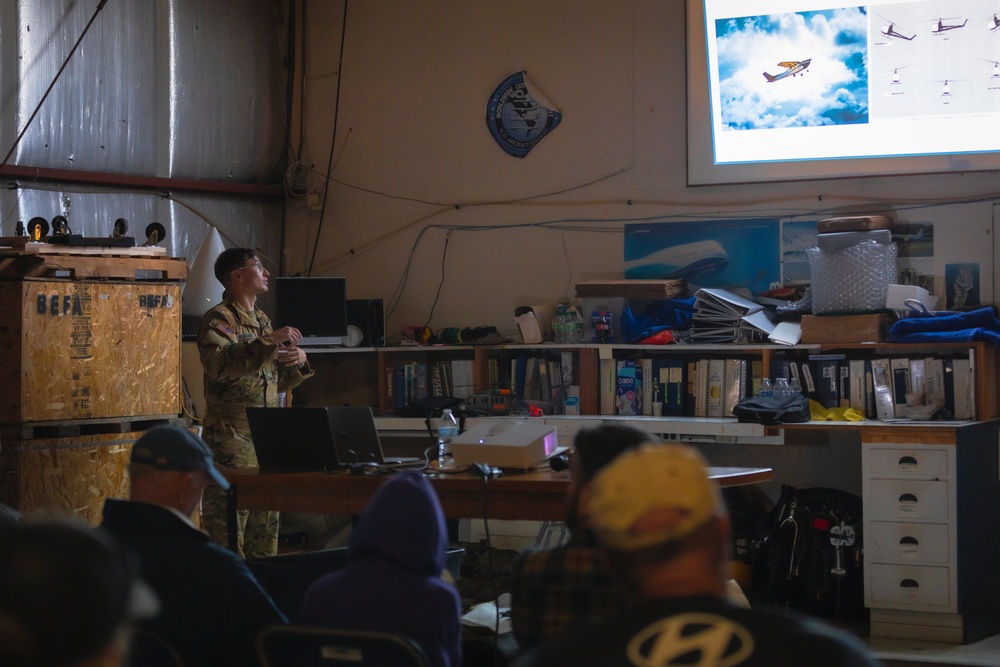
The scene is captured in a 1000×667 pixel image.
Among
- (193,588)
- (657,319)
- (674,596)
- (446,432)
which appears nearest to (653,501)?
(674,596)

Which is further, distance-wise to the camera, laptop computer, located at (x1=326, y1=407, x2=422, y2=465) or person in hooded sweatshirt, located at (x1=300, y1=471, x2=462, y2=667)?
laptop computer, located at (x1=326, y1=407, x2=422, y2=465)

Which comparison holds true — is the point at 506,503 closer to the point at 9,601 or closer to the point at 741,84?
the point at 9,601

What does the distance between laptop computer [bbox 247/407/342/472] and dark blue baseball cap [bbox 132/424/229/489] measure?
994mm

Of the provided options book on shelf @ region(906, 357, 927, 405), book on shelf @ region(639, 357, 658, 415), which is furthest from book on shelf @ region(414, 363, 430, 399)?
book on shelf @ region(906, 357, 927, 405)

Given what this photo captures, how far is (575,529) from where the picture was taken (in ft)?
7.20

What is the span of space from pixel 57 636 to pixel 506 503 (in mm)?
2327

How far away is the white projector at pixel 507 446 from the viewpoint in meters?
3.37

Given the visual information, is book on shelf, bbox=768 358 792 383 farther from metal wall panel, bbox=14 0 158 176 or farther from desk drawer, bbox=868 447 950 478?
metal wall panel, bbox=14 0 158 176

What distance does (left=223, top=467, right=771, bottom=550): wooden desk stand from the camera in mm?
3164

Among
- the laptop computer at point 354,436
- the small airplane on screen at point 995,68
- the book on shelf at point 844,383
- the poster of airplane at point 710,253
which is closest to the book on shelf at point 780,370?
the book on shelf at point 844,383

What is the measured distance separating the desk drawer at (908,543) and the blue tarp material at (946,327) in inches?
33.8

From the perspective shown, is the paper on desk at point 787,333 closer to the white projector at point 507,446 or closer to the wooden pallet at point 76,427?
the white projector at point 507,446

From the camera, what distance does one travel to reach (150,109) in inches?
231

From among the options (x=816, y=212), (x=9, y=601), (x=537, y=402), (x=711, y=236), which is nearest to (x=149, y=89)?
(x=537, y=402)
